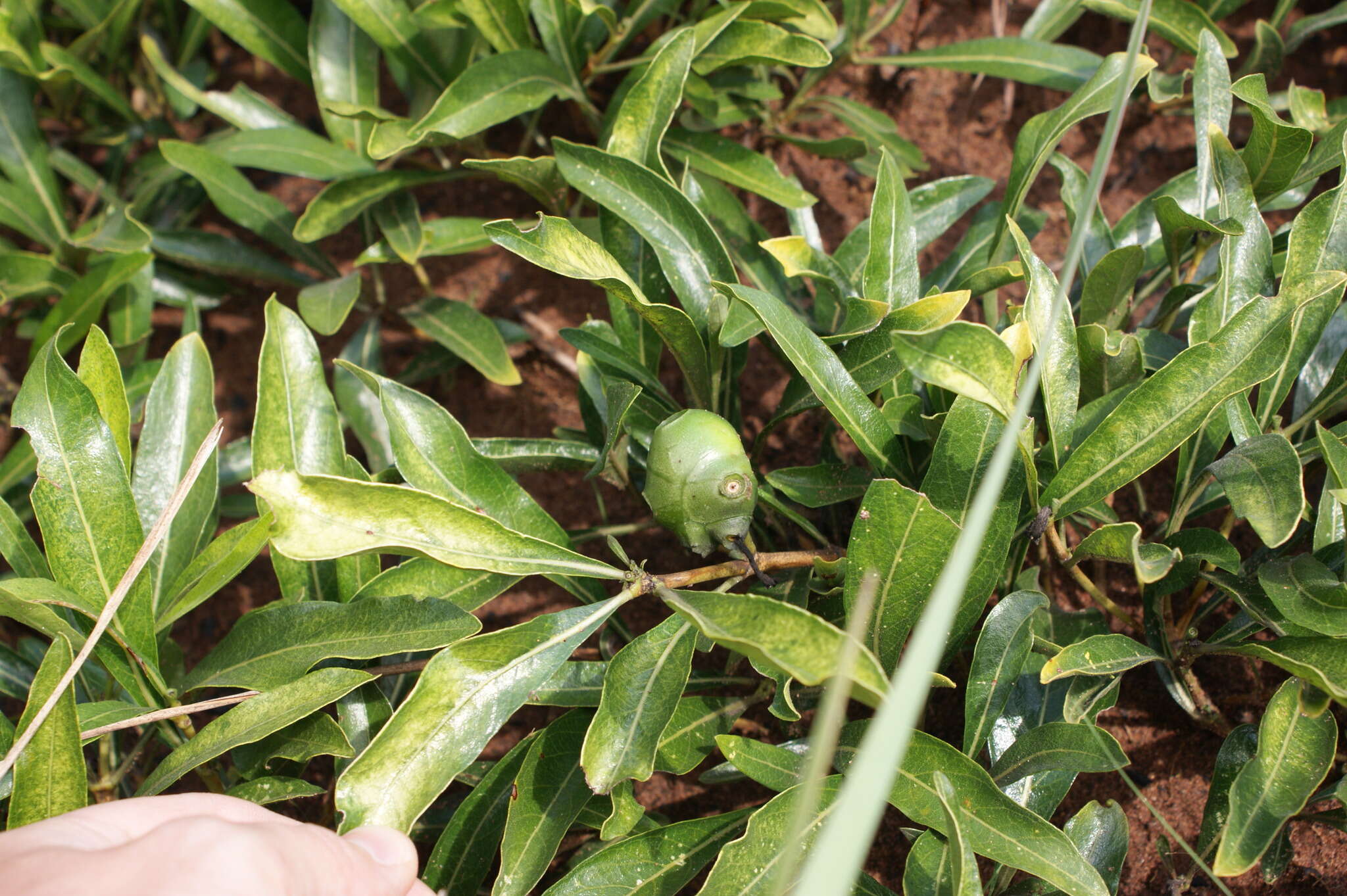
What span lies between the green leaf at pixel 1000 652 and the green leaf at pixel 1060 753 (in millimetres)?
46

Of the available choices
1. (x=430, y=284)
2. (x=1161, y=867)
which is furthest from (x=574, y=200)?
(x=1161, y=867)

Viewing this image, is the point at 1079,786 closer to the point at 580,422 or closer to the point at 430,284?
the point at 580,422

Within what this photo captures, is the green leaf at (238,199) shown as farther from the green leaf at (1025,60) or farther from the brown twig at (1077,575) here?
the brown twig at (1077,575)

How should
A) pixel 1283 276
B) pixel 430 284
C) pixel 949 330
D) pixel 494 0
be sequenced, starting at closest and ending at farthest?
1. pixel 949 330
2. pixel 1283 276
3. pixel 494 0
4. pixel 430 284

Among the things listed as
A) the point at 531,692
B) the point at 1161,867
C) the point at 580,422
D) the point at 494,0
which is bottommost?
the point at 1161,867

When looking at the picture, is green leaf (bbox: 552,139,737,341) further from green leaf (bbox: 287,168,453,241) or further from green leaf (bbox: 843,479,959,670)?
green leaf (bbox: 287,168,453,241)

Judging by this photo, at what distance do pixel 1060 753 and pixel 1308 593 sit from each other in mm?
292

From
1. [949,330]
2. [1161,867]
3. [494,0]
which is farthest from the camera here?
[494,0]

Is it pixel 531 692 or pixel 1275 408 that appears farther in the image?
pixel 1275 408

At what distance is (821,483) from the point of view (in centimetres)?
117

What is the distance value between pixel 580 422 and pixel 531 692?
753 mm

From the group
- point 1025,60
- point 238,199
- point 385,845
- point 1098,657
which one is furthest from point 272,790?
point 1025,60

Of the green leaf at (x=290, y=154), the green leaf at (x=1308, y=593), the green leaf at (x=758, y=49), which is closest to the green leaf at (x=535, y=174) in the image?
the green leaf at (x=758, y=49)

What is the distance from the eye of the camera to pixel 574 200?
5.70 feet
